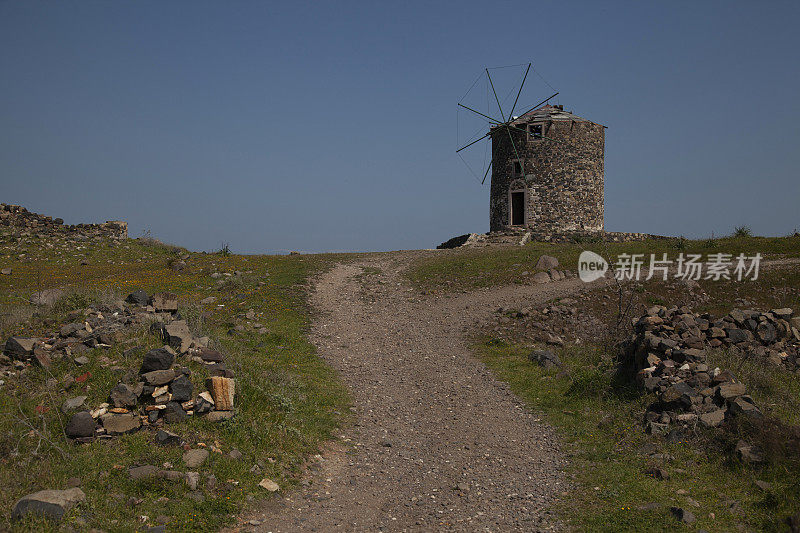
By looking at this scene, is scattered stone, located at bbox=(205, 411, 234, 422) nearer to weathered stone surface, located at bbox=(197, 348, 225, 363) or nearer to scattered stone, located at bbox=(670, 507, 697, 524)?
weathered stone surface, located at bbox=(197, 348, 225, 363)

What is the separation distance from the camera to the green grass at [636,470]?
261 inches

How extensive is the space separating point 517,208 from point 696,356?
92.1 ft

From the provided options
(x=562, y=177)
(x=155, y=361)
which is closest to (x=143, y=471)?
(x=155, y=361)

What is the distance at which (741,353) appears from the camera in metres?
11.7

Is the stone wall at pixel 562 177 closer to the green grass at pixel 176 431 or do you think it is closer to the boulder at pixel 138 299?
the green grass at pixel 176 431

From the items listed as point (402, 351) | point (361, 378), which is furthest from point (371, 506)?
point (402, 351)

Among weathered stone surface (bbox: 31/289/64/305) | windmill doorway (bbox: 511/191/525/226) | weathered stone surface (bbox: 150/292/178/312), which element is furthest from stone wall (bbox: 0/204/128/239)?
windmill doorway (bbox: 511/191/525/226)

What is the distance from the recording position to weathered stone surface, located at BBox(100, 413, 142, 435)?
24.6 ft

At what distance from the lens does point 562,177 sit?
119ft

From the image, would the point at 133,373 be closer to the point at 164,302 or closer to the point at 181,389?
the point at 181,389

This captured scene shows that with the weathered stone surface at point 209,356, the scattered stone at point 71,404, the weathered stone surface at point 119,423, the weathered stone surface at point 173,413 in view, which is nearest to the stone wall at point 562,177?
the weathered stone surface at point 209,356

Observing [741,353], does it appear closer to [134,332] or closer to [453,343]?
[453,343]

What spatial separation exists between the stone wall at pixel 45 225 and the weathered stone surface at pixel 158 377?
98.3 feet

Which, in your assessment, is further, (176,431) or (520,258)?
(520,258)
